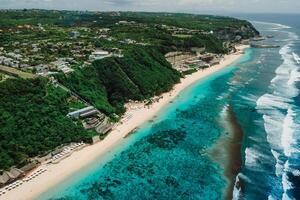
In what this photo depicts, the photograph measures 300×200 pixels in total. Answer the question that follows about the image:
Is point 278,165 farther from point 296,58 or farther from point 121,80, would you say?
point 296,58

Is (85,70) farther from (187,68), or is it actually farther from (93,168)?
(187,68)

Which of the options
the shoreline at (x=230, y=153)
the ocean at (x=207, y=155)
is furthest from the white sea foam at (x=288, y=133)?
the shoreline at (x=230, y=153)

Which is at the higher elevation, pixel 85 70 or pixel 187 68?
→ pixel 85 70

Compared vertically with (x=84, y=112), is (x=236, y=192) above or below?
below

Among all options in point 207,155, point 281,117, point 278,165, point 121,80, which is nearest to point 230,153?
point 207,155

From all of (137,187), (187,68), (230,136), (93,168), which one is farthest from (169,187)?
(187,68)
